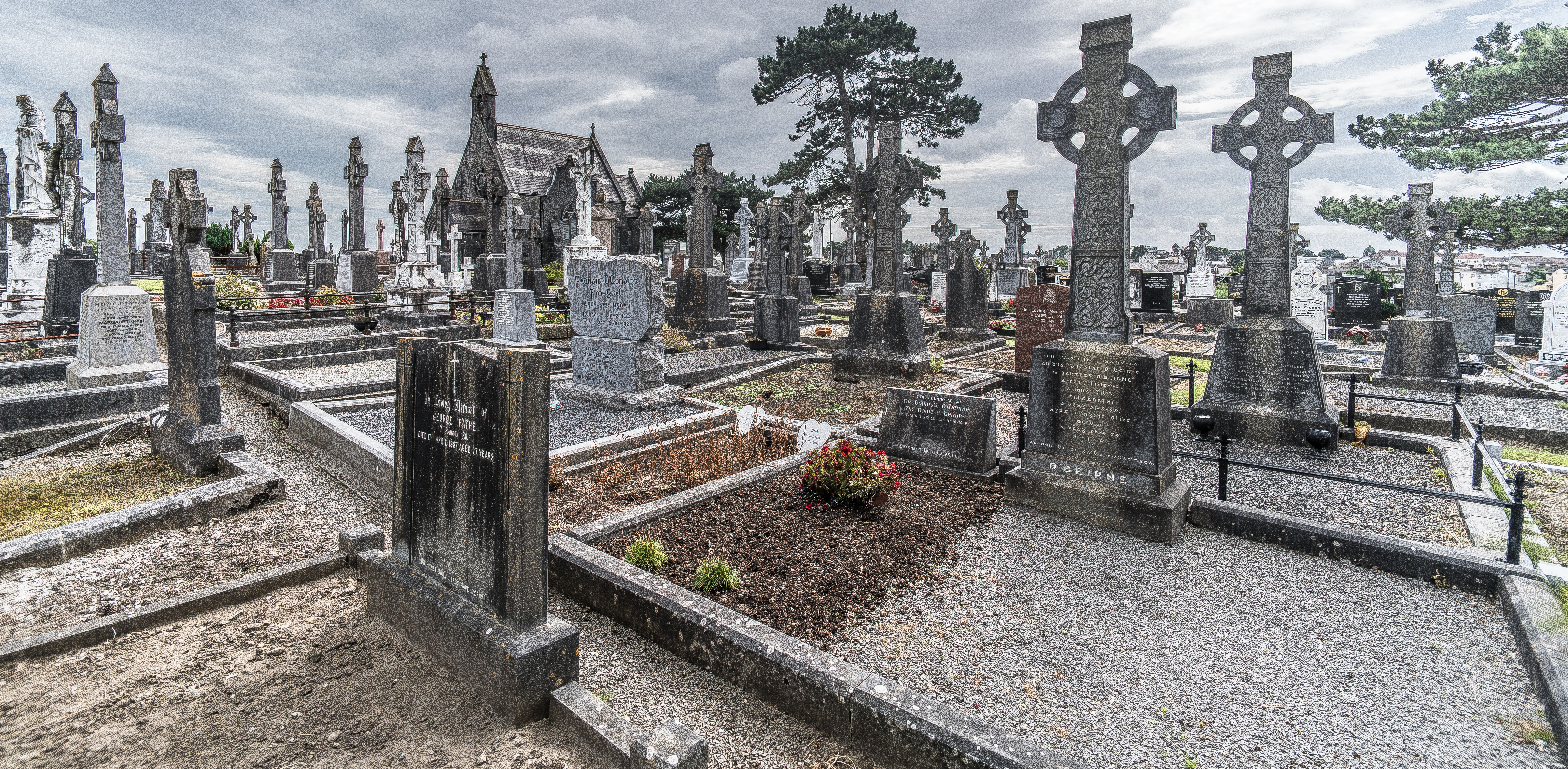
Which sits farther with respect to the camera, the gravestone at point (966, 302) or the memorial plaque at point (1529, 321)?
the gravestone at point (966, 302)

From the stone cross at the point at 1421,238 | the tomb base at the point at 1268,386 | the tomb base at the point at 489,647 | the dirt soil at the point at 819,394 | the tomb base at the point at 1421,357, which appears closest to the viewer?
the tomb base at the point at 489,647

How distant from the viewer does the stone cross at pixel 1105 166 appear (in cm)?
576

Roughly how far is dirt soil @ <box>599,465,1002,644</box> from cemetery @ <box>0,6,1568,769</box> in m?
0.04

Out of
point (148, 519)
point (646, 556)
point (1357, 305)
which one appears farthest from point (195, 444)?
point (1357, 305)

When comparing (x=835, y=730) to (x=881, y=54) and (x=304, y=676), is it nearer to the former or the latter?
(x=304, y=676)

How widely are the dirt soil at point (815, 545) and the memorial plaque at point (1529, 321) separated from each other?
17471 mm

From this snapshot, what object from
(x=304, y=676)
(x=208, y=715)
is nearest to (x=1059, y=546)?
(x=304, y=676)

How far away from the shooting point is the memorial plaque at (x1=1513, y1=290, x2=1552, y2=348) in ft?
51.2

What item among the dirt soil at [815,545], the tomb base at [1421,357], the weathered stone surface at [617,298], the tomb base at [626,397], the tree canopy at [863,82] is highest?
the tree canopy at [863,82]

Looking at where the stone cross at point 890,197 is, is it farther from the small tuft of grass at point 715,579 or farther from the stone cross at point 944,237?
the stone cross at point 944,237

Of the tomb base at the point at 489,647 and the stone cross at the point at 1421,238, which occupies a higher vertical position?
the stone cross at the point at 1421,238

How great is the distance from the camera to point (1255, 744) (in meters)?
2.86

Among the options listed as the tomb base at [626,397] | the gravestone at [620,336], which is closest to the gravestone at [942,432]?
the tomb base at [626,397]

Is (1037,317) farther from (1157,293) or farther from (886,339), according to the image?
(1157,293)
